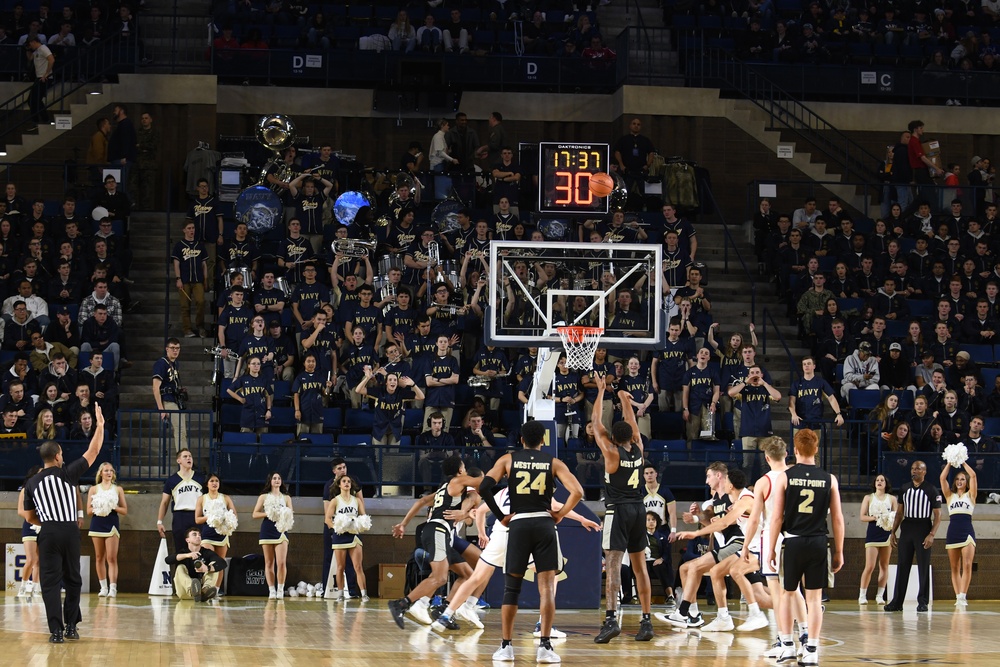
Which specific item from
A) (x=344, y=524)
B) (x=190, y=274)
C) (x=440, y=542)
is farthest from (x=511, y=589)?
(x=190, y=274)

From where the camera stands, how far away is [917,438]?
2241 cm

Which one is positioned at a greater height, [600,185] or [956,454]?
[600,185]

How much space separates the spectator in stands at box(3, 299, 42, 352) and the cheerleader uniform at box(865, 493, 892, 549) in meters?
12.8

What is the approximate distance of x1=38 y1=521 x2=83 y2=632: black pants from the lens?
14.7 metres

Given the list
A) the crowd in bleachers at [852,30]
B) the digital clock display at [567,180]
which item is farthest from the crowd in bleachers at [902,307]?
the digital clock display at [567,180]

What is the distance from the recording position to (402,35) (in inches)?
1235

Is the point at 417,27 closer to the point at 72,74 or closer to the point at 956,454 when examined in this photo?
the point at 72,74

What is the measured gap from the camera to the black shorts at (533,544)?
13719 millimetres

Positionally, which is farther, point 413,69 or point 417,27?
point 417,27

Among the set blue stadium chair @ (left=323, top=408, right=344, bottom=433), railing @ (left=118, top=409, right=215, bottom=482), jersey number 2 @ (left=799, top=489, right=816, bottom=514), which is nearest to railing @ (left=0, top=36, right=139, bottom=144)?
railing @ (left=118, top=409, right=215, bottom=482)

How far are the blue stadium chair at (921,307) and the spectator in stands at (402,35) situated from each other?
11.7m

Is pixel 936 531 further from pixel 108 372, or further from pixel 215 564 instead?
pixel 108 372

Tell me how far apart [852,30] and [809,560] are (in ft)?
72.5

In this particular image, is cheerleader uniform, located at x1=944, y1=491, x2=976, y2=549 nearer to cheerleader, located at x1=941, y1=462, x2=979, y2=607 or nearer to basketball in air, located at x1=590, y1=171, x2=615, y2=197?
cheerleader, located at x1=941, y1=462, x2=979, y2=607
